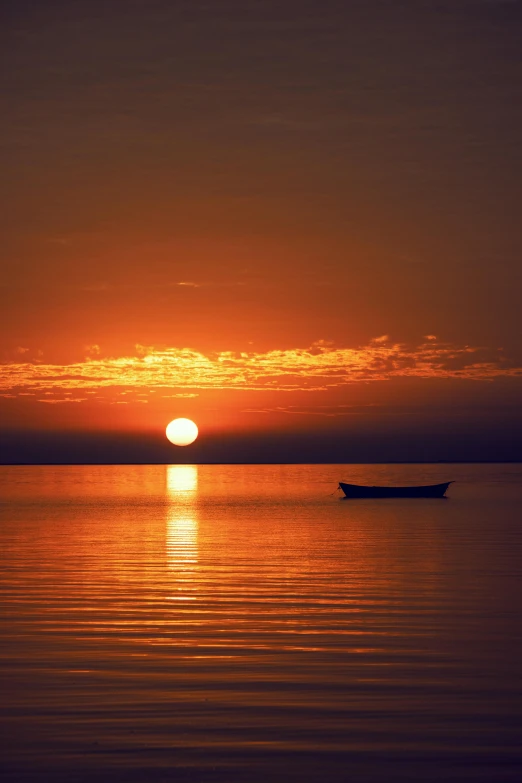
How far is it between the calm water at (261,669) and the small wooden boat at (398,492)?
327 feet

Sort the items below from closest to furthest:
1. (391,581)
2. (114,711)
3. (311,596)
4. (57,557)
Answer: (114,711), (311,596), (391,581), (57,557)

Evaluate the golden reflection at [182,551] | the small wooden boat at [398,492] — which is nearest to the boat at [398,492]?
the small wooden boat at [398,492]

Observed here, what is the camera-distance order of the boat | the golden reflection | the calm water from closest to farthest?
the calm water
the golden reflection
the boat

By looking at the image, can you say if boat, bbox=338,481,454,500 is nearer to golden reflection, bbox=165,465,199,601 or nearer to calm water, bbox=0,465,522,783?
golden reflection, bbox=165,465,199,601

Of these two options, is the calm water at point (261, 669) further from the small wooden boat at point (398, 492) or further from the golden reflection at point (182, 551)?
the small wooden boat at point (398, 492)

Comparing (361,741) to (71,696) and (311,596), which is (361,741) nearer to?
(71,696)

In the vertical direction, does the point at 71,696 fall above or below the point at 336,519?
below

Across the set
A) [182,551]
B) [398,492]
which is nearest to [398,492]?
[398,492]

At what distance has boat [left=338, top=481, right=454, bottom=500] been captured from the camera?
148625mm

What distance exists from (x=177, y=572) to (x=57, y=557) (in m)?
11.3

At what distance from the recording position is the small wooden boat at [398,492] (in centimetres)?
14862

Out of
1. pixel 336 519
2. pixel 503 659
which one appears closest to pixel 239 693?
pixel 503 659

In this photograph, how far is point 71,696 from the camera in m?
19.2

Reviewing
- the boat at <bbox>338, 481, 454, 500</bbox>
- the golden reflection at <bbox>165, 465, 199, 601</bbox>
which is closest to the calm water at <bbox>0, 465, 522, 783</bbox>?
the golden reflection at <bbox>165, 465, 199, 601</bbox>
